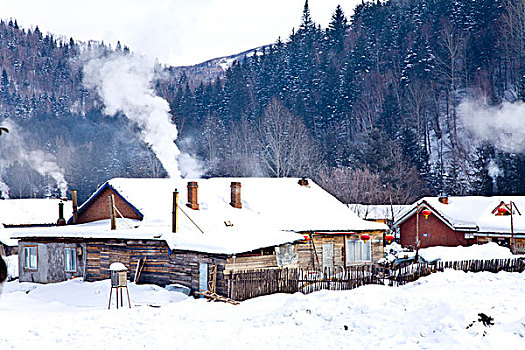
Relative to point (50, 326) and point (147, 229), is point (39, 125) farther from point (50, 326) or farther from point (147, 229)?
point (50, 326)

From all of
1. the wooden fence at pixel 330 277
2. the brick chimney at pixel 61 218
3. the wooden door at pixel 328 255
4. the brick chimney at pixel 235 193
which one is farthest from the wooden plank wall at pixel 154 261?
the wooden door at pixel 328 255

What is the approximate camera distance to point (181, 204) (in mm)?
28969

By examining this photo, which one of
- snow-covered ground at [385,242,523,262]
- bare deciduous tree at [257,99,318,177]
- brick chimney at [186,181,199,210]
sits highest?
bare deciduous tree at [257,99,318,177]

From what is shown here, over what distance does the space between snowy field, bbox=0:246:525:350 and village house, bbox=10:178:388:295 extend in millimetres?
3794

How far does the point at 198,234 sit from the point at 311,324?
33.6 ft

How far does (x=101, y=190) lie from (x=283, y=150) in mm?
39359

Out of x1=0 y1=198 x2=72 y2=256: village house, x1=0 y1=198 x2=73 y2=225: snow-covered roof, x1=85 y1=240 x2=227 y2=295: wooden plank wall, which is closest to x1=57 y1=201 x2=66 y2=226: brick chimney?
x1=85 y1=240 x2=227 y2=295: wooden plank wall

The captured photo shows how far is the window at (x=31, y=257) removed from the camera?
2980cm

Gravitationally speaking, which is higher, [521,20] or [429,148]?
[521,20]

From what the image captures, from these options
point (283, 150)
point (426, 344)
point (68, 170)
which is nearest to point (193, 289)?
point (426, 344)

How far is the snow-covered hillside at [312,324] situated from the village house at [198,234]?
395cm

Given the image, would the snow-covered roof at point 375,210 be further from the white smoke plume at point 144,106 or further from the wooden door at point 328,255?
the wooden door at point 328,255

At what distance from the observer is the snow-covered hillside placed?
44.4ft

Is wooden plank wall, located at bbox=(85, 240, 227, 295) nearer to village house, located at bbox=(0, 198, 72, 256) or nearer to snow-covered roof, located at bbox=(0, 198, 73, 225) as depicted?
village house, located at bbox=(0, 198, 72, 256)
